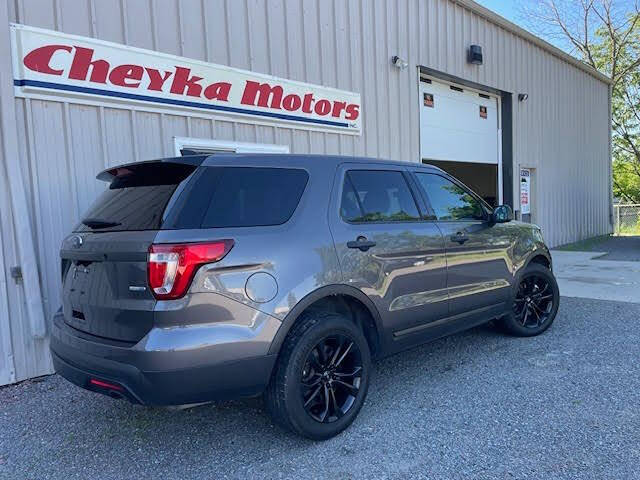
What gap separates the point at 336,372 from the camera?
3115mm

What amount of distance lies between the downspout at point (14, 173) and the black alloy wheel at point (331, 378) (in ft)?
9.50

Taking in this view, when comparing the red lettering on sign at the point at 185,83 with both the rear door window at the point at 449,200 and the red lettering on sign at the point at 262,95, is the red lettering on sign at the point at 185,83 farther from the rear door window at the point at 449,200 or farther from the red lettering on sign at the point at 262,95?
the rear door window at the point at 449,200

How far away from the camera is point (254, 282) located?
265 cm

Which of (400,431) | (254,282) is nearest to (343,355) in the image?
(400,431)

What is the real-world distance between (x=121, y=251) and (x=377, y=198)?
1.84 m

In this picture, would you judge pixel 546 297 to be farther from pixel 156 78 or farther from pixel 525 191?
pixel 525 191

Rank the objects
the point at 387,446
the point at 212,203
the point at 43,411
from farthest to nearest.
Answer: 1. the point at 43,411
2. the point at 387,446
3. the point at 212,203

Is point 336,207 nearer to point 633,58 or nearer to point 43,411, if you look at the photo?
point 43,411

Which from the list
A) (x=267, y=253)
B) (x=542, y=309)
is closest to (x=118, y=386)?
(x=267, y=253)

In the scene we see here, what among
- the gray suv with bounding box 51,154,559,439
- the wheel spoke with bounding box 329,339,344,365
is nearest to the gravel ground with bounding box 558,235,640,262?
the gray suv with bounding box 51,154,559,439

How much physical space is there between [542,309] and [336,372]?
3.09 metres

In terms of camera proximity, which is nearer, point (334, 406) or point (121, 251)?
point (121, 251)

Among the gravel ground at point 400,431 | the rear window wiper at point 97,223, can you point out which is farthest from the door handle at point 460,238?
the rear window wiper at point 97,223

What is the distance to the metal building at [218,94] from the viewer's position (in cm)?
435
